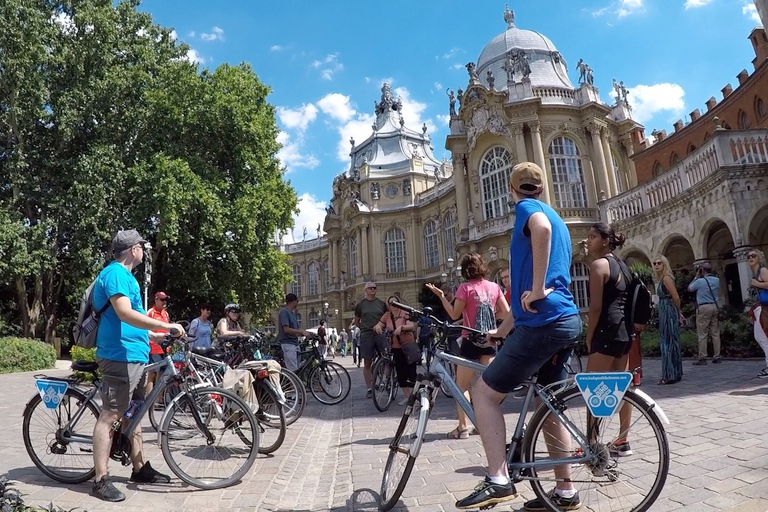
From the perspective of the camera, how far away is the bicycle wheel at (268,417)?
510 cm

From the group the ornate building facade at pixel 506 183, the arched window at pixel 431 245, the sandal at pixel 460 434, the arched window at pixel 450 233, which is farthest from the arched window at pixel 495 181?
the sandal at pixel 460 434

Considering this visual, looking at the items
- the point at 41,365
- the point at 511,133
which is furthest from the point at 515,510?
the point at 511,133

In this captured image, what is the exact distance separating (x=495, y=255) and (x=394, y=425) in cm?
2123

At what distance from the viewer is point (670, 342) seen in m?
7.50

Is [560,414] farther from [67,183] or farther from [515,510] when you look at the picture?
[67,183]

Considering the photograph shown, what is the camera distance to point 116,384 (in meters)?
3.90

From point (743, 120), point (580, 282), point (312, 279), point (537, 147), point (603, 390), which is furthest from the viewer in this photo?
point (312, 279)

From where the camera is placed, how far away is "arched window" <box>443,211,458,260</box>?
141ft

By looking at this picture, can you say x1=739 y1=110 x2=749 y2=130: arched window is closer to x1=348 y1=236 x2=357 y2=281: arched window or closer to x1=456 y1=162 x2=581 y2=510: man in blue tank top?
x1=456 y1=162 x2=581 y2=510: man in blue tank top

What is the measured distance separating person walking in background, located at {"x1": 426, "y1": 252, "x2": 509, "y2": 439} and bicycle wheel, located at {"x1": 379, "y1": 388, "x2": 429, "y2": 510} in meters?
1.82

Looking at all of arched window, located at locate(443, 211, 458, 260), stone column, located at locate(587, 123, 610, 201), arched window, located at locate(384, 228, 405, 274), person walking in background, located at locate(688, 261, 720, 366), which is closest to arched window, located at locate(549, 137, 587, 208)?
stone column, located at locate(587, 123, 610, 201)

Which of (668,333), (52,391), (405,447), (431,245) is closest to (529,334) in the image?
(405,447)

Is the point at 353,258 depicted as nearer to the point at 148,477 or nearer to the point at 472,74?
the point at 472,74

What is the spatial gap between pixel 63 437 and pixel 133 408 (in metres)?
0.74
